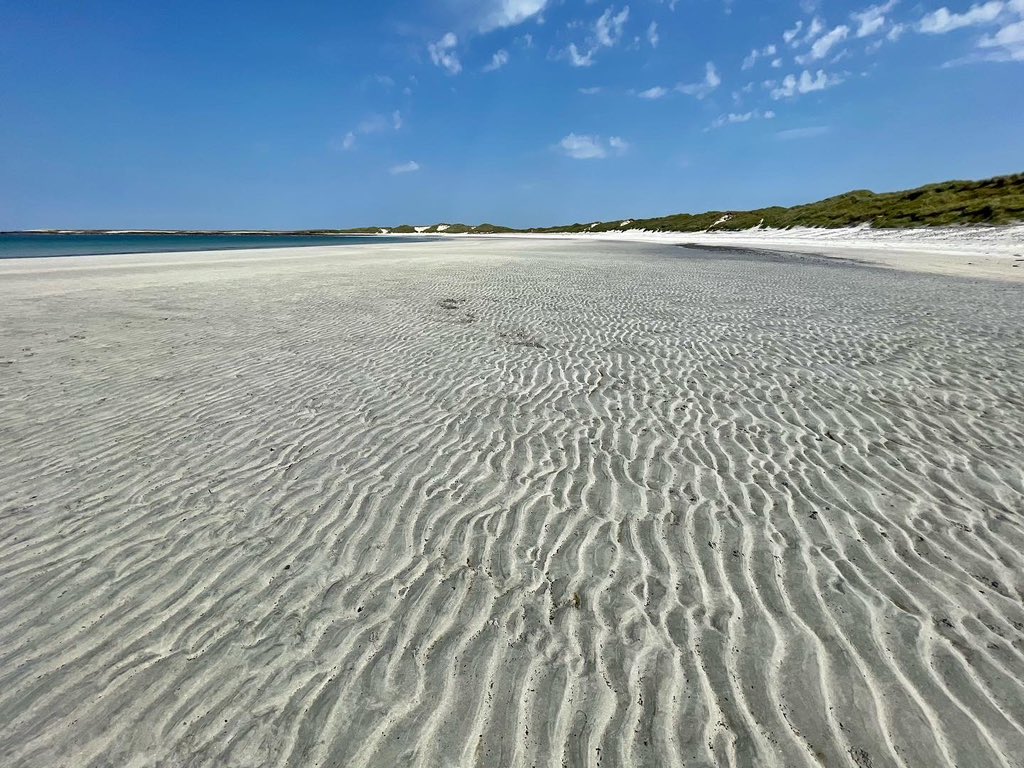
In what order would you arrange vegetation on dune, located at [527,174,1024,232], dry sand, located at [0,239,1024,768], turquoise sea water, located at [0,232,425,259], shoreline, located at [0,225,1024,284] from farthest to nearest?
turquoise sea water, located at [0,232,425,259] → vegetation on dune, located at [527,174,1024,232] → shoreline, located at [0,225,1024,284] → dry sand, located at [0,239,1024,768]

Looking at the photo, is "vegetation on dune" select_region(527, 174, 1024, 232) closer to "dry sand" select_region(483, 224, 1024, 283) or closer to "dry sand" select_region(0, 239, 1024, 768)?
"dry sand" select_region(483, 224, 1024, 283)

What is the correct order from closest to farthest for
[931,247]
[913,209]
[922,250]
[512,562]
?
[512,562], [922,250], [931,247], [913,209]

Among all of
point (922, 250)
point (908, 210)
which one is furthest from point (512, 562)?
point (908, 210)

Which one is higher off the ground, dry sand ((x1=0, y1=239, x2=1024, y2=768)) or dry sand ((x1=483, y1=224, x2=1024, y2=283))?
dry sand ((x1=0, y1=239, x2=1024, y2=768))

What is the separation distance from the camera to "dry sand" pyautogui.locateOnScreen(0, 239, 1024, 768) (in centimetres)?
268

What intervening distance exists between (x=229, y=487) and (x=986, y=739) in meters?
5.93

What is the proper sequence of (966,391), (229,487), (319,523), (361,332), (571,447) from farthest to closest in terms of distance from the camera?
(361,332) → (966,391) → (571,447) → (229,487) → (319,523)

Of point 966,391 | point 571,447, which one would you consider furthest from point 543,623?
point 966,391

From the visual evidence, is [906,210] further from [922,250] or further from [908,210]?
[922,250]

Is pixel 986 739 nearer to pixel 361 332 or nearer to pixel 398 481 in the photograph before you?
pixel 398 481

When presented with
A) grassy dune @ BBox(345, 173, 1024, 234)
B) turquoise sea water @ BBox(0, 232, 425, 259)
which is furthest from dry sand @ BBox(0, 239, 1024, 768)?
turquoise sea water @ BBox(0, 232, 425, 259)

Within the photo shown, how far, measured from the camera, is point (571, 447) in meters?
5.86

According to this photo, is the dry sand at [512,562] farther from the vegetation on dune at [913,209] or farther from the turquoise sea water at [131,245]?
the turquoise sea water at [131,245]

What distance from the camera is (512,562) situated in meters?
3.96
